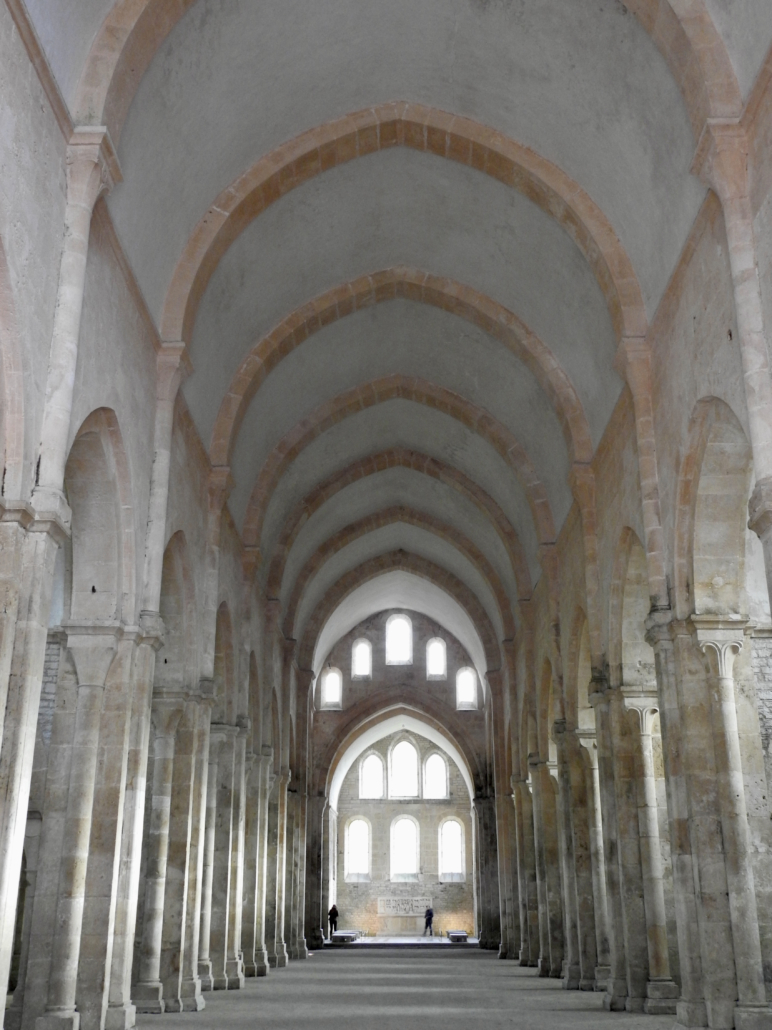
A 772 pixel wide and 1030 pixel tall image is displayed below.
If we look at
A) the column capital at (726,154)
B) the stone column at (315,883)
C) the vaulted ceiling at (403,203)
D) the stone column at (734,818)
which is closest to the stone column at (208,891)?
the vaulted ceiling at (403,203)

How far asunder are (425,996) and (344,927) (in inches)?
1166

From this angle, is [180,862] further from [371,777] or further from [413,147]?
[371,777]

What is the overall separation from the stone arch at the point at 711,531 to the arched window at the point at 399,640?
92.3 feet

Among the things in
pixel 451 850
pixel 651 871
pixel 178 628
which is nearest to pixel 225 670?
pixel 178 628

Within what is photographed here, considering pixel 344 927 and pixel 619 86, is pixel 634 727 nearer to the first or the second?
pixel 619 86

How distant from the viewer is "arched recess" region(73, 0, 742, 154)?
32.1 ft

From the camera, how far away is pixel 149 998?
43.2ft

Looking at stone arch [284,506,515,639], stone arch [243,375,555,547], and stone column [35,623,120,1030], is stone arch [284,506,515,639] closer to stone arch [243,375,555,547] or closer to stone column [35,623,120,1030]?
stone arch [243,375,555,547]

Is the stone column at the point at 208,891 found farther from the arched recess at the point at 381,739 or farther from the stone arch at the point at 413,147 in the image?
the arched recess at the point at 381,739

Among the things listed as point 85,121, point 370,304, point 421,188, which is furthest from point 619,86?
point 370,304

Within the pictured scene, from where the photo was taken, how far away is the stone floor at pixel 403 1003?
11570mm

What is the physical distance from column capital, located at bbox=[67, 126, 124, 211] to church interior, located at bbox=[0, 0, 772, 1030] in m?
0.03

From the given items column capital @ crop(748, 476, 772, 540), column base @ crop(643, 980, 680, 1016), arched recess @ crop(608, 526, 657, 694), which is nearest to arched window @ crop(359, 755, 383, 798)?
arched recess @ crop(608, 526, 657, 694)

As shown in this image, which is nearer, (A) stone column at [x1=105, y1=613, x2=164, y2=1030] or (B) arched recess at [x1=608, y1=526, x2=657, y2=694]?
(A) stone column at [x1=105, y1=613, x2=164, y2=1030]
